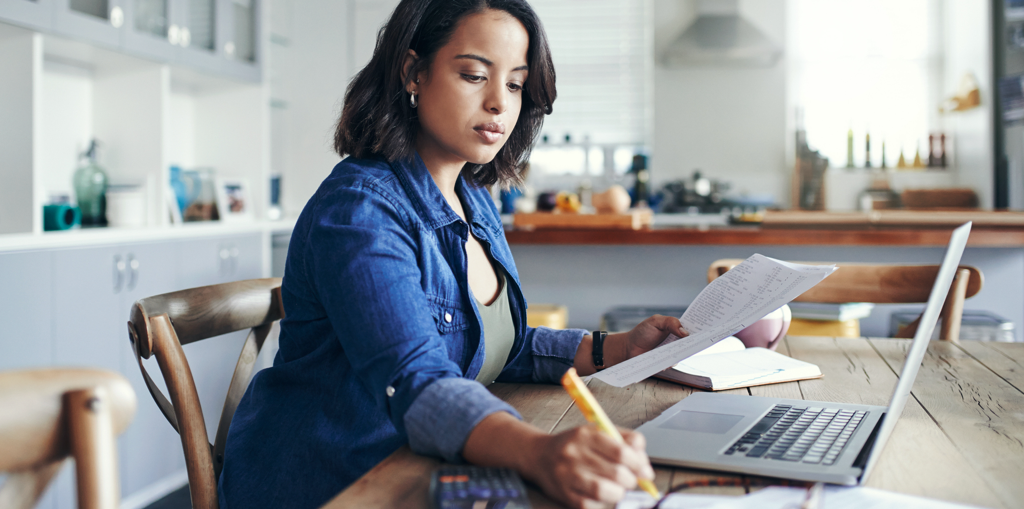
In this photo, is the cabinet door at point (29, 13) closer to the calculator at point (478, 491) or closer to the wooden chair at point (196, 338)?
the wooden chair at point (196, 338)

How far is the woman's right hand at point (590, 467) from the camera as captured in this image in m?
0.58

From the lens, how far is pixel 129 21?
8.09ft

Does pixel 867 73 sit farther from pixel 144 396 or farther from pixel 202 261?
pixel 144 396

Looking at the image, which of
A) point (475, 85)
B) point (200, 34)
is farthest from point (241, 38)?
point (475, 85)

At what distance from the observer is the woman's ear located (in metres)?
1.06

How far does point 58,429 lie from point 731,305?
747mm

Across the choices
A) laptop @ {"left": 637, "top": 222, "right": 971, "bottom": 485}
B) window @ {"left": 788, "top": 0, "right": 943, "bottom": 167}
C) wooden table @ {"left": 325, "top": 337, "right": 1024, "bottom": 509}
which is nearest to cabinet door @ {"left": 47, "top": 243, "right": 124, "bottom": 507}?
wooden table @ {"left": 325, "top": 337, "right": 1024, "bottom": 509}

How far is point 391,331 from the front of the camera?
0.77 m

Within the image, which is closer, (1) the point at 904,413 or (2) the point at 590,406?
(2) the point at 590,406

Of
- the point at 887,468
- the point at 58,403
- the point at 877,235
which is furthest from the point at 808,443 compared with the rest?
the point at 877,235

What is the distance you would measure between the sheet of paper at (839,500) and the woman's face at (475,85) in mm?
604

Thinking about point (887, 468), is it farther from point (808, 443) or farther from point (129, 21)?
point (129, 21)

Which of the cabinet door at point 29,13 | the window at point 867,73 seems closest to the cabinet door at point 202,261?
the cabinet door at point 29,13

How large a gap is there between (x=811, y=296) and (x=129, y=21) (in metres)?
2.25
